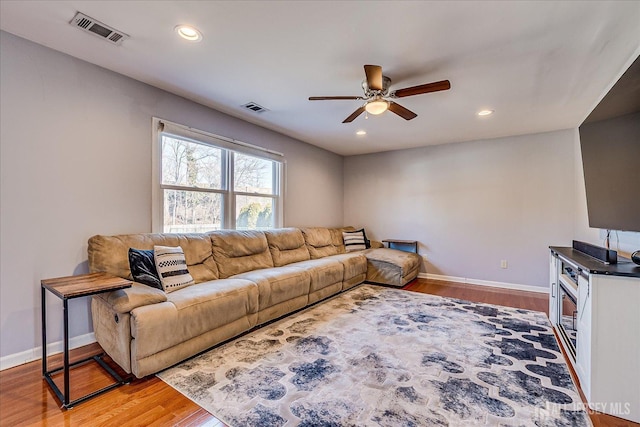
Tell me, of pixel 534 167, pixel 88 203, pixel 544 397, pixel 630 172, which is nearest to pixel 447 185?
pixel 534 167

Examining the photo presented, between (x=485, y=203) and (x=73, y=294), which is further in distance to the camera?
(x=485, y=203)

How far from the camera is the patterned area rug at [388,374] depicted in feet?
5.63

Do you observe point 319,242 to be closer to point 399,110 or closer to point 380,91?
point 399,110

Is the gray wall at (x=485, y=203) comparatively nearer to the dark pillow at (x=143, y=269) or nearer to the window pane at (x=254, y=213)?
the window pane at (x=254, y=213)

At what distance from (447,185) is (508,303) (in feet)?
7.14

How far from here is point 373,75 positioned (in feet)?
7.48

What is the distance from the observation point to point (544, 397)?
73.8 inches

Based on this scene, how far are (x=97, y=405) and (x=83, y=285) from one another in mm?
756

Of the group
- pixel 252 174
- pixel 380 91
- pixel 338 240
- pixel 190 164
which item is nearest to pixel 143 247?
pixel 190 164

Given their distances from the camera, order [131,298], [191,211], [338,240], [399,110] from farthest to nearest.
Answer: [338,240]
[191,211]
[399,110]
[131,298]

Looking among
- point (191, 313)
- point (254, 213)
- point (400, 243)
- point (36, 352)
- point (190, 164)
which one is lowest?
point (36, 352)

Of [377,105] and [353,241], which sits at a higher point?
[377,105]

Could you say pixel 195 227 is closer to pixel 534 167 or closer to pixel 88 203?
pixel 88 203

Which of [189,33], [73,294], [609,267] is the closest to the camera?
[73,294]
